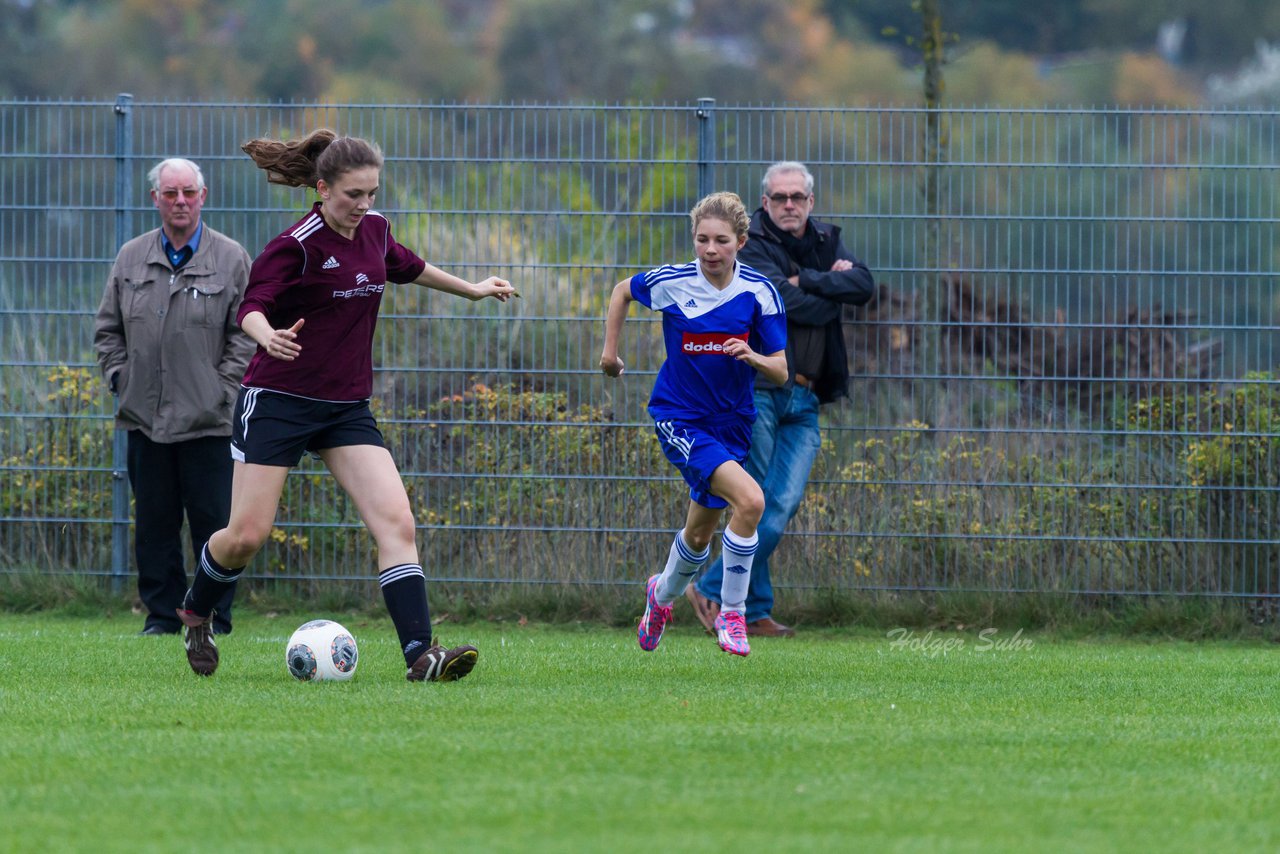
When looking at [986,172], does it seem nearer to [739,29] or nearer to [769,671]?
[769,671]

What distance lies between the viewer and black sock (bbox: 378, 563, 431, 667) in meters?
6.92

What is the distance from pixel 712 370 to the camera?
7.78 meters

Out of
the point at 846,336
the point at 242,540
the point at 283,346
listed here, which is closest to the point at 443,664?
the point at 242,540

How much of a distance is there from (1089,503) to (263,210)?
474 cm

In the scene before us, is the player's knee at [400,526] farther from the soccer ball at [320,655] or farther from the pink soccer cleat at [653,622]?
the pink soccer cleat at [653,622]

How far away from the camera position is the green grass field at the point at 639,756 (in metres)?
4.40

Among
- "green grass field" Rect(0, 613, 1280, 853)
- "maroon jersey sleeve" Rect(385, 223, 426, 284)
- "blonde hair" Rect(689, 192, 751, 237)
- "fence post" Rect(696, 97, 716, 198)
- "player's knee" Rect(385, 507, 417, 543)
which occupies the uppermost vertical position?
"fence post" Rect(696, 97, 716, 198)

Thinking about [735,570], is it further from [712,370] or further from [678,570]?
[712,370]

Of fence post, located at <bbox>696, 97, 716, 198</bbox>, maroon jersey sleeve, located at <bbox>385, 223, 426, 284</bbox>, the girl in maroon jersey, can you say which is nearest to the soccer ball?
the girl in maroon jersey

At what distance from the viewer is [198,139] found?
34.1 feet

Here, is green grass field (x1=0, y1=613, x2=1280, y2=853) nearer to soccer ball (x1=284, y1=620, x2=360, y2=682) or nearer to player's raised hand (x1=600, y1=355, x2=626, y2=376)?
soccer ball (x1=284, y1=620, x2=360, y2=682)

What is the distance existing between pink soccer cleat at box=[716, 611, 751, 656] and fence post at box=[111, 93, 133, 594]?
4.09 m

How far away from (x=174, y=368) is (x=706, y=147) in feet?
10.2

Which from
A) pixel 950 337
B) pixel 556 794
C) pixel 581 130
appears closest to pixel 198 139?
pixel 581 130
